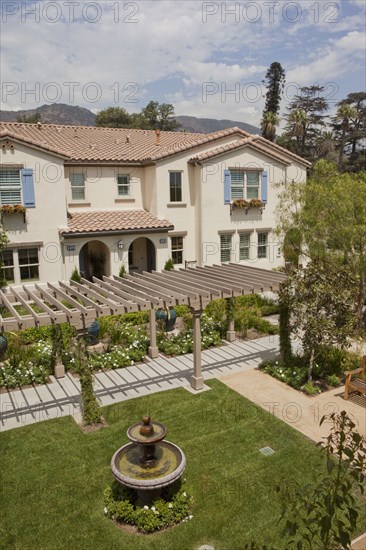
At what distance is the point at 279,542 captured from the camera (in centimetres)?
723

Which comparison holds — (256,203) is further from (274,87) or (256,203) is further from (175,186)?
(274,87)

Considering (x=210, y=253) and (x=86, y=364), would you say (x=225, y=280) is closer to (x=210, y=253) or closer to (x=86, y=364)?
(x=86, y=364)

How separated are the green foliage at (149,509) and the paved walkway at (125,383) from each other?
391 cm

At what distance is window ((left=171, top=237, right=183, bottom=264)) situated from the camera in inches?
976

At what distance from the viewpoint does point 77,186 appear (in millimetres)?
22891

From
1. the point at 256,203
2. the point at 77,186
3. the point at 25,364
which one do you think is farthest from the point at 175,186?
the point at 25,364

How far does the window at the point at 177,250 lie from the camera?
976 inches

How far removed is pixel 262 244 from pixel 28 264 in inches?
542

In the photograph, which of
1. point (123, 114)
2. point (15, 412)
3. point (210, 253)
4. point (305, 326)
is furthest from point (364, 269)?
point (123, 114)

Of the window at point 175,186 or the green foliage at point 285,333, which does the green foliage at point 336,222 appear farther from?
the window at point 175,186

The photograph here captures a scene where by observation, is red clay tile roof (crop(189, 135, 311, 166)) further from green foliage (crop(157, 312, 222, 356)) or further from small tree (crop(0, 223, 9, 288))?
small tree (crop(0, 223, 9, 288))

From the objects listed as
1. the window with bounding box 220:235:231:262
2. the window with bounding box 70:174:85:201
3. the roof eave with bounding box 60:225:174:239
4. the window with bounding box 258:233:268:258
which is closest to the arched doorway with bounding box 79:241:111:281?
the roof eave with bounding box 60:225:174:239

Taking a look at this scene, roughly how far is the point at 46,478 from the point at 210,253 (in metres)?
17.4

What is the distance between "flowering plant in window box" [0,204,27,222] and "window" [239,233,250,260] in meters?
12.3
